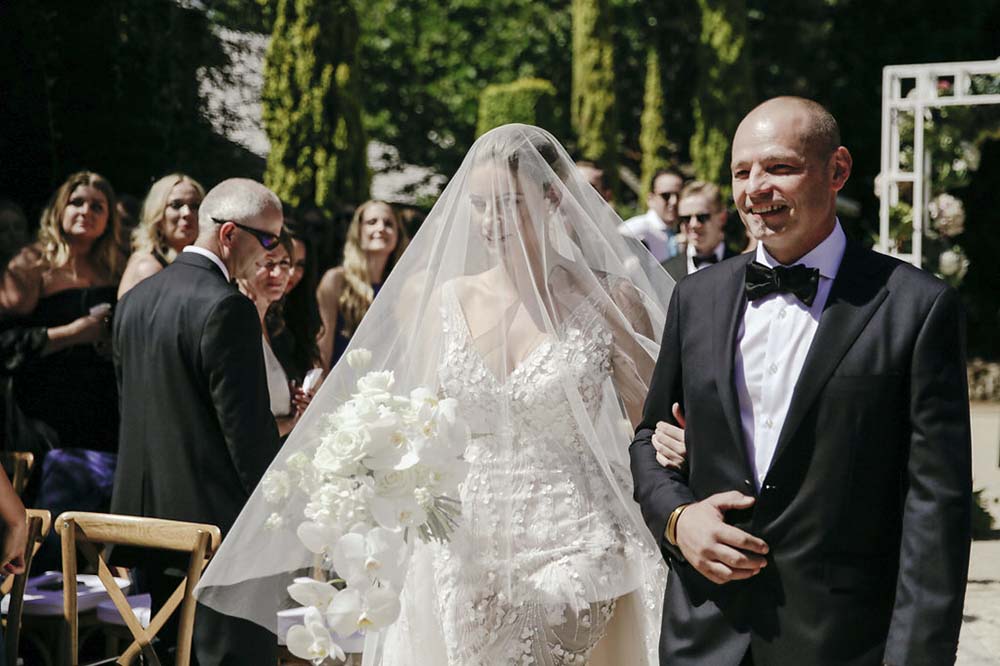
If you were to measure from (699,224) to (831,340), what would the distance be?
17.2 feet

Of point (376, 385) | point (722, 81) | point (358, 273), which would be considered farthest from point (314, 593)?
point (722, 81)

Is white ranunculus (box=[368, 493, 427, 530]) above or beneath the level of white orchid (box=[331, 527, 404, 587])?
above

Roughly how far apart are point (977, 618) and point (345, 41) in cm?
1148

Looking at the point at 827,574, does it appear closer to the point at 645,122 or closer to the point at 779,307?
the point at 779,307

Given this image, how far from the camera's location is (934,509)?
8.48 ft

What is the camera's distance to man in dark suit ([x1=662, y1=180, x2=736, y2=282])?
790 centimetres

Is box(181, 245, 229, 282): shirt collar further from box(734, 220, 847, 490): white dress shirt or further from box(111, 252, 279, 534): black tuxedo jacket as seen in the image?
box(734, 220, 847, 490): white dress shirt

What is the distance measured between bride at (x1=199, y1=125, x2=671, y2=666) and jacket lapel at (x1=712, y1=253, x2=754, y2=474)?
3.18 feet

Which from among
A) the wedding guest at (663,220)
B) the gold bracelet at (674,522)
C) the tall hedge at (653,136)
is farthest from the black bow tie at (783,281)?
the tall hedge at (653,136)

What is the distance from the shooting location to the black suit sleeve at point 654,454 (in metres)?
2.92

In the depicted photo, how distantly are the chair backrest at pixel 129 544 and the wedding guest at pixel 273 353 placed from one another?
4.25 ft

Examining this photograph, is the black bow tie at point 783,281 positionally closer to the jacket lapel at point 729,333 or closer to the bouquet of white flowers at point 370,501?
the jacket lapel at point 729,333

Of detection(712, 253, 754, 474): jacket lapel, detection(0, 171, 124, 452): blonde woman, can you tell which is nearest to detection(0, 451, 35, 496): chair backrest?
detection(0, 171, 124, 452): blonde woman

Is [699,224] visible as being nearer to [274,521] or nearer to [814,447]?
[274,521]
